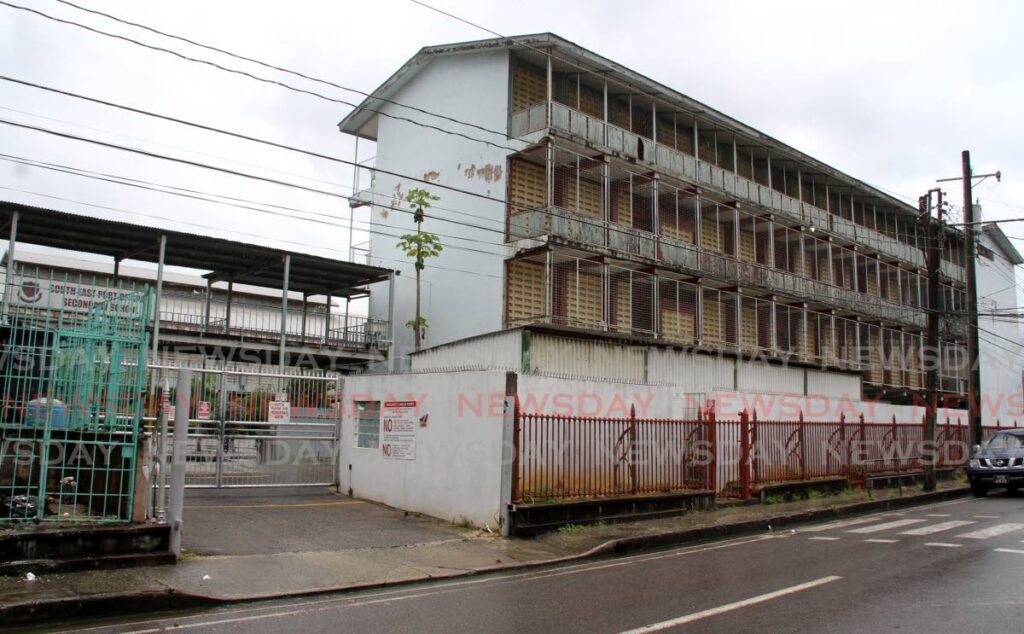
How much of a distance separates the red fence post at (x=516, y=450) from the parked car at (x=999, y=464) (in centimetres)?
1485

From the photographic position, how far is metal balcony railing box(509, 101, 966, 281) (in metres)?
24.2

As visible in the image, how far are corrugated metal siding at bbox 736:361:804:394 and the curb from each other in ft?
38.8

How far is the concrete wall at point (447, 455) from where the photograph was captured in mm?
12445

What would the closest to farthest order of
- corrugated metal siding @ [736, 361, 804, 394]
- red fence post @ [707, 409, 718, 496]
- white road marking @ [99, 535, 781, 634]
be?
white road marking @ [99, 535, 781, 634] < red fence post @ [707, 409, 718, 496] < corrugated metal siding @ [736, 361, 804, 394]

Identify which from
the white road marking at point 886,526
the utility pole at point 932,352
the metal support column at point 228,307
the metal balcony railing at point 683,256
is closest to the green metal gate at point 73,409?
the white road marking at point 886,526

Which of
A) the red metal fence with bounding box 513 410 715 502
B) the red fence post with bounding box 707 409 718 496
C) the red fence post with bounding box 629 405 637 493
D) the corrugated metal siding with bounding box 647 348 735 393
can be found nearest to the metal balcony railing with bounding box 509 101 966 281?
the corrugated metal siding with bounding box 647 348 735 393

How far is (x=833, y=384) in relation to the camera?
1255 inches

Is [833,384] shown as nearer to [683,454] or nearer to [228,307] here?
[683,454]

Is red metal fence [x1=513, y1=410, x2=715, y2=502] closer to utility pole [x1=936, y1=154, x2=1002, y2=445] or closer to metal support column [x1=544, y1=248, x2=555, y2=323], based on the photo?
metal support column [x1=544, y1=248, x2=555, y2=323]

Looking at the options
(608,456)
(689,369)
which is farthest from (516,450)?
(689,369)

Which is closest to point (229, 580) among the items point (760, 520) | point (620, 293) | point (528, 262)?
point (760, 520)

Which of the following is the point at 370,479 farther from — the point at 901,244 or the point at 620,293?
the point at 901,244

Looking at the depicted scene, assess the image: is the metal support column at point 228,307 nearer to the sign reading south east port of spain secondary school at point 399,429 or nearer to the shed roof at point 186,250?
the shed roof at point 186,250

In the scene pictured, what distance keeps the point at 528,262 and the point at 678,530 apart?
13069mm
